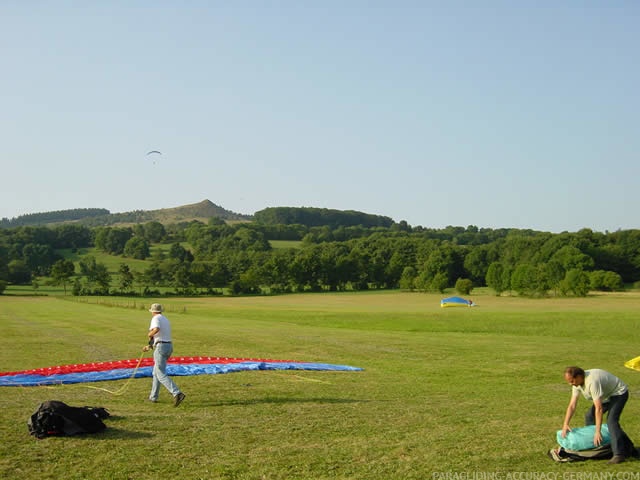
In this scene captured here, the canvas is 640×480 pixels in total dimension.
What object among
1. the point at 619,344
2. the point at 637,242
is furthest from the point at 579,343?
the point at 637,242

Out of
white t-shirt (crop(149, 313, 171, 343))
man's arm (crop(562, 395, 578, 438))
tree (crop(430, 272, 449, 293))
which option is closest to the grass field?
man's arm (crop(562, 395, 578, 438))

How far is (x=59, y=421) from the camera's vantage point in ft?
36.5

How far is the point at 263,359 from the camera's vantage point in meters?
24.0

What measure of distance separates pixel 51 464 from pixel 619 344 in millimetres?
29534

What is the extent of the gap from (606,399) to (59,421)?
9.39 metres

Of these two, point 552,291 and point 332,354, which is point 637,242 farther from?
point 332,354

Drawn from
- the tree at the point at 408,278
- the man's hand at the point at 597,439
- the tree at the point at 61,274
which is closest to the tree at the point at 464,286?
the tree at the point at 408,278

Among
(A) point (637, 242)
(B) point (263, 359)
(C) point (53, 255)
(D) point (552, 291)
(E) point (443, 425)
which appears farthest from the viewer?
(C) point (53, 255)

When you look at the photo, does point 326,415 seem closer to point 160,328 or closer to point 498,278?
point 160,328

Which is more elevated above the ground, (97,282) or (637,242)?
(637,242)

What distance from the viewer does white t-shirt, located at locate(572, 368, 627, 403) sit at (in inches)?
398

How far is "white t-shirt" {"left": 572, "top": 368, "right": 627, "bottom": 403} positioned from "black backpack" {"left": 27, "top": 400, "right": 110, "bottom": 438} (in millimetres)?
8548

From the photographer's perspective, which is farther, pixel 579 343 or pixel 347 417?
pixel 579 343

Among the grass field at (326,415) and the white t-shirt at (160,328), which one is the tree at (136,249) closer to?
the grass field at (326,415)
